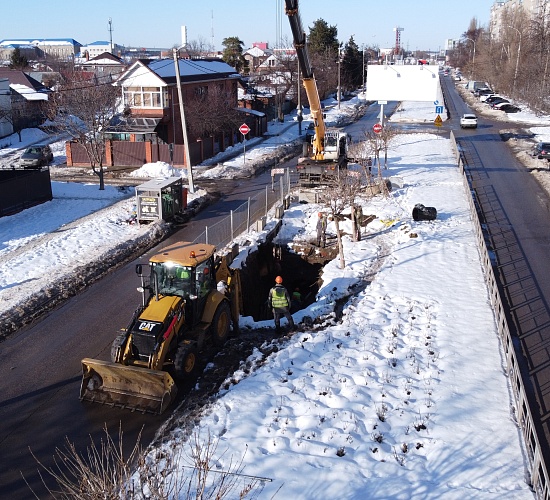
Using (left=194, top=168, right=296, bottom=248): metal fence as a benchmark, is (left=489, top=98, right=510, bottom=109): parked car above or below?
above

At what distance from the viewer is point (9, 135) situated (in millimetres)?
50719

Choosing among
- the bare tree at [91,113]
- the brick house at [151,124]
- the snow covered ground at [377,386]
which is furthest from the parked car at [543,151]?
the bare tree at [91,113]

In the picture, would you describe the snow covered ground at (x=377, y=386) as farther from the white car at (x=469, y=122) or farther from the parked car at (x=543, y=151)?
the white car at (x=469, y=122)

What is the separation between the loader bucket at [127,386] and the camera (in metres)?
11.4

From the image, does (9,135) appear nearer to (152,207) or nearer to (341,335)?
(152,207)

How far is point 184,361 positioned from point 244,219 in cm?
1408

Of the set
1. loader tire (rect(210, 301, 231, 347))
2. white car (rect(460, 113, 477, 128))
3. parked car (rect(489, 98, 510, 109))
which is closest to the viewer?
loader tire (rect(210, 301, 231, 347))

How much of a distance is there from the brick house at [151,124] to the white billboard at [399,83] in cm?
1268

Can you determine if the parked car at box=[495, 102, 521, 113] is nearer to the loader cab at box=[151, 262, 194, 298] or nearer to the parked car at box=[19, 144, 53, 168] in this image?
the parked car at box=[19, 144, 53, 168]

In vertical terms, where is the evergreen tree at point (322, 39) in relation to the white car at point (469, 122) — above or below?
above

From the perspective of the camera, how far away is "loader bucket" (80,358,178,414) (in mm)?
11383

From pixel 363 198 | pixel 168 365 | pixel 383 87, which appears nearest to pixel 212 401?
pixel 168 365

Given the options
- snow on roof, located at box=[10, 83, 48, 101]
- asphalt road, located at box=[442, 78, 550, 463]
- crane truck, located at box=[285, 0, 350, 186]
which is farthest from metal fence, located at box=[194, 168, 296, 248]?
snow on roof, located at box=[10, 83, 48, 101]

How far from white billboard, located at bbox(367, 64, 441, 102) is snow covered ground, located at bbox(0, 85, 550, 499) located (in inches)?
999
